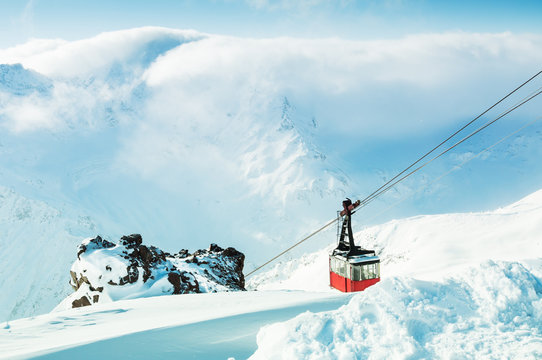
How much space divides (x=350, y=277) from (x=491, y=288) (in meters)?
10.1

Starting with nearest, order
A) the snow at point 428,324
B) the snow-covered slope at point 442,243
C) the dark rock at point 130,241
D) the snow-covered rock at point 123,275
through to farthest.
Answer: the snow at point 428,324 < the snow-covered rock at point 123,275 < the dark rock at point 130,241 < the snow-covered slope at point 442,243

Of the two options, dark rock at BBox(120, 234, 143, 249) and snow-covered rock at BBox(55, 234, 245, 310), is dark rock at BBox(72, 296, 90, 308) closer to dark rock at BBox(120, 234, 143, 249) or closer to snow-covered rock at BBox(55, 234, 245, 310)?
snow-covered rock at BBox(55, 234, 245, 310)

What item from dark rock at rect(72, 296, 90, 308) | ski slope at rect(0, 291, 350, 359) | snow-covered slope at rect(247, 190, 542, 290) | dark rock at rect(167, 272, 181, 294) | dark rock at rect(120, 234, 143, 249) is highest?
snow-covered slope at rect(247, 190, 542, 290)

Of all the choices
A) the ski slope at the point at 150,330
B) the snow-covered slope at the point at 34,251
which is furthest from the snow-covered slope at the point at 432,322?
the snow-covered slope at the point at 34,251

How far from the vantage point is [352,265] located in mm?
14750

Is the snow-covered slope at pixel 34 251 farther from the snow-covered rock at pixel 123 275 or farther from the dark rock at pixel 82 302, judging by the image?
the dark rock at pixel 82 302

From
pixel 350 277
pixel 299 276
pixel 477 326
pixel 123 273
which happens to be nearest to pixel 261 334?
pixel 477 326

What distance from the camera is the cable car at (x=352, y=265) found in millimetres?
14594

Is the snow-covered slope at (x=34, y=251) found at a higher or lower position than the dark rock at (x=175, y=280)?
higher

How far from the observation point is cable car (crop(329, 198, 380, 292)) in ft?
47.9

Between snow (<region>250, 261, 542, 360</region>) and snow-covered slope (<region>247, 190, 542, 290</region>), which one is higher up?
snow-covered slope (<region>247, 190, 542, 290</region>)

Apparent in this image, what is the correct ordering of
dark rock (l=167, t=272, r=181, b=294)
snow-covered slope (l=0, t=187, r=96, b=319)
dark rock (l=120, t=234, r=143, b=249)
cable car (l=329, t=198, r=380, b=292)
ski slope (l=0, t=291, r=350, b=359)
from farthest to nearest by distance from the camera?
snow-covered slope (l=0, t=187, r=96, b=319) → dark rock (l=120, t=234, r=143, b=249) → dark rock (l=167, t=272, r=181, b=294) → cable car (l=329, t=198, r=380, b=292) → ski slope (l=0, t=291, r=350, b=359)

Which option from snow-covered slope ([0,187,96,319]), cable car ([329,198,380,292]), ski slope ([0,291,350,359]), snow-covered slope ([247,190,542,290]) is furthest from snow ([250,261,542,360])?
snow-covered slope ([0,187,96,319])

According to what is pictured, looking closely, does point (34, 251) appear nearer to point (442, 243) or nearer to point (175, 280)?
point (175, 280)
